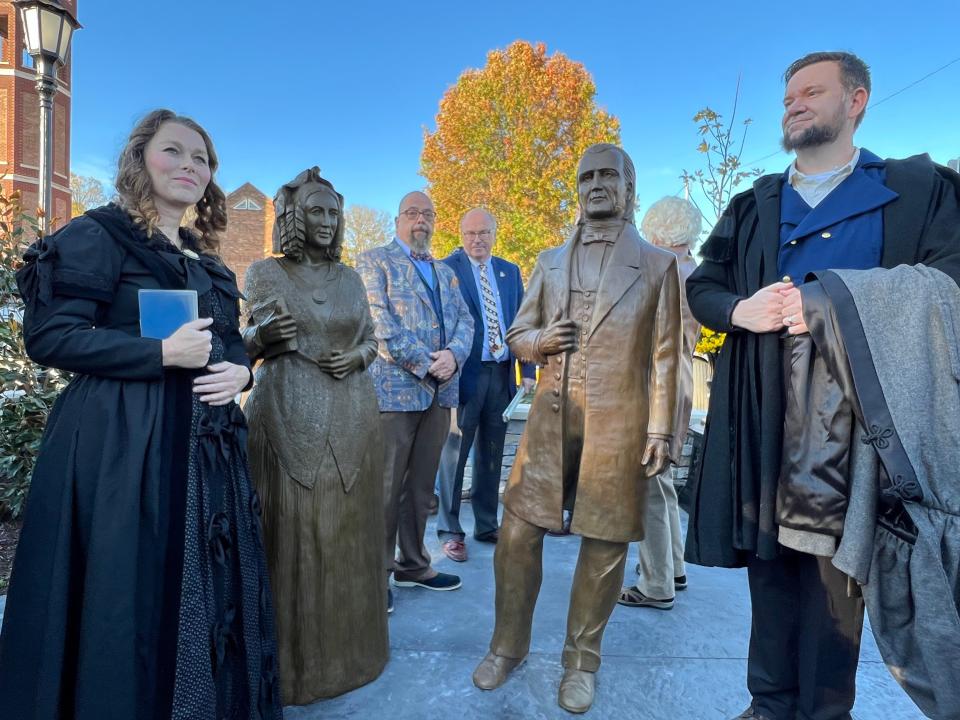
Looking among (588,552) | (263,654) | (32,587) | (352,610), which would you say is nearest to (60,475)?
(32,587)

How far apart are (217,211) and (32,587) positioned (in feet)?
4.37

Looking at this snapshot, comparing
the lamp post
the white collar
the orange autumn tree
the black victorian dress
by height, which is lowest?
the black victorian dress

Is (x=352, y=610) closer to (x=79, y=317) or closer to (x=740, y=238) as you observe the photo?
(x=79, y=317)

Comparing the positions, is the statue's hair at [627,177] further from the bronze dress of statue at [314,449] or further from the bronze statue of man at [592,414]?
the bronze dress of statue at [314,449]

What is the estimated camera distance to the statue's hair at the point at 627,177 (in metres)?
2.37

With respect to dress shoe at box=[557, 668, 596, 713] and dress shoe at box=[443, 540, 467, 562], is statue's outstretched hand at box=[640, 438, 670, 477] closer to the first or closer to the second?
dress shoe at box=[557, 668, 596, 713]

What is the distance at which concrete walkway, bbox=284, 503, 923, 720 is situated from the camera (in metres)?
2.35

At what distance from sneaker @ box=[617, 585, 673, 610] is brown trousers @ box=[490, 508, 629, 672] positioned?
3.30 ft

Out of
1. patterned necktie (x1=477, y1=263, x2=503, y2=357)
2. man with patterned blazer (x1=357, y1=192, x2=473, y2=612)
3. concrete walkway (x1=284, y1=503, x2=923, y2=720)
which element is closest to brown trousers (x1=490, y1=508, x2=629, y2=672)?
concrete walkway (x1=284, y1=503, x2=923, y2=720)

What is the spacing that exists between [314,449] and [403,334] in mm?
1221

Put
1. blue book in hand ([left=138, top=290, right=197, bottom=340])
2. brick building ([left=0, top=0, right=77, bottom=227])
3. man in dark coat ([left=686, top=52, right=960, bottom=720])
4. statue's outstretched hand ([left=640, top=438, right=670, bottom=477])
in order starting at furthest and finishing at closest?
1. brick building ([left=0, top=0, right=77, bottom=227])
2. statue's outstretched hand ([left=640, top=438, right=670, bottom=477])
3. man in dark coat ([left=686, top=52, right=960, bottom=720])
4. blue book in hand ([left=138, top=290, right=197, bottom=340])

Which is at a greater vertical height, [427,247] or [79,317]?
[427,247]

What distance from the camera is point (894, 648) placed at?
1609mm

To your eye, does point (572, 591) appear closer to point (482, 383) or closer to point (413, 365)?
point (413, 365)
